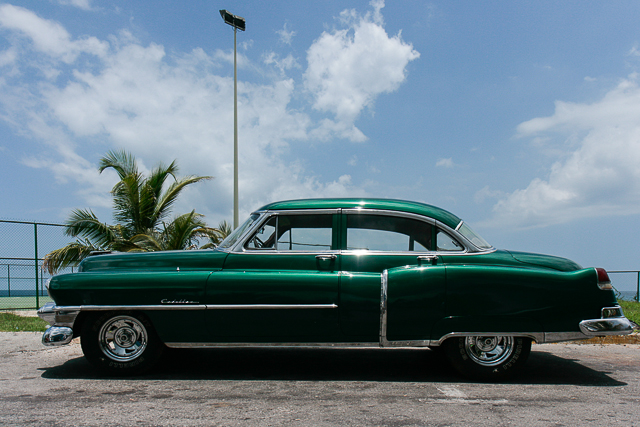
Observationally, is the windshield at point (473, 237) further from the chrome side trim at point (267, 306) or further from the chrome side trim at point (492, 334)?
the chrome side trim at point (267, 306)

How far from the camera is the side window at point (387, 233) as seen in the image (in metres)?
4.66

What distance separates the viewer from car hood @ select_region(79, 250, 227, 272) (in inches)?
185

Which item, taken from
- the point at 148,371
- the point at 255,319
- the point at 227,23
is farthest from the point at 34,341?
the point at 227,23

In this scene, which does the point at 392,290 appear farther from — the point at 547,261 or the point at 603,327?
the point at 603,327

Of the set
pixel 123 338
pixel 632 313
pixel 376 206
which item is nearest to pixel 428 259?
pixel 376 206

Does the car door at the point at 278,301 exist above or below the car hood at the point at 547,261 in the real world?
below

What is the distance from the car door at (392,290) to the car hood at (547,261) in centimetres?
87

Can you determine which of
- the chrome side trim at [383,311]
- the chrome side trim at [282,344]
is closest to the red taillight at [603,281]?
the chrome side trim at [383,311]

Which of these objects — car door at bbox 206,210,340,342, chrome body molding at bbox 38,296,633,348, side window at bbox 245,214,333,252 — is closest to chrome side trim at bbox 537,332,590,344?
chrome body molding at bbox 38,296,633,348

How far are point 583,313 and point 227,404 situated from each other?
3.29 meters

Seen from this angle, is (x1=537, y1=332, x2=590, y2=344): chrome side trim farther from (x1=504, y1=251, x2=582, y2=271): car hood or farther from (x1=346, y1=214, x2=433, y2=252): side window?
(x1=346, y1=214, x2=433, y2=252): side window

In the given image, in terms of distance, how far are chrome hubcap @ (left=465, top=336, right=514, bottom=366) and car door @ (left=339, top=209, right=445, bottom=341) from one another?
1.56 ft

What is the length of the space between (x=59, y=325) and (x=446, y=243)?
12.9 feet

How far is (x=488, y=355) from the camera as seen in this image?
442 cm
